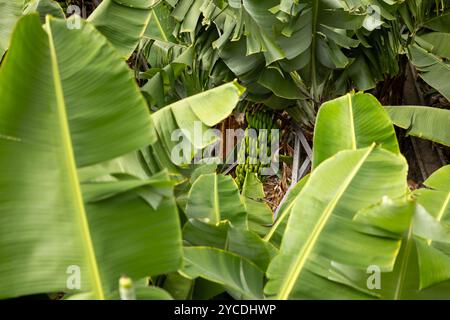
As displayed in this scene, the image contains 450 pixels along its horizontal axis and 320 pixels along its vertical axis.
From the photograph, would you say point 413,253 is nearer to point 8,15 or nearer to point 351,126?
point 351,126

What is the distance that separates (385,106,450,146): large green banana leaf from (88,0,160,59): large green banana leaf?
2.15 metres

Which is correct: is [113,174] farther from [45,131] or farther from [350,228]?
[350,228]

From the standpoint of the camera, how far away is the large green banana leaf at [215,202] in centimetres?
172

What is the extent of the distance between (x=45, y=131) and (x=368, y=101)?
1.09 meters

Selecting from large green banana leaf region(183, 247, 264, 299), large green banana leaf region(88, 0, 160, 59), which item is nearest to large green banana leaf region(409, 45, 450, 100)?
large green banana leaf region(88, 0, 160, 59)

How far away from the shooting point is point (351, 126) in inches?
70.8

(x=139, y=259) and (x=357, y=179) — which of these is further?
(x=357, y=179)

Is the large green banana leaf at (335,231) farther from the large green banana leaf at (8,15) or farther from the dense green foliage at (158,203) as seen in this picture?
the large green banana leaf at (8,15)

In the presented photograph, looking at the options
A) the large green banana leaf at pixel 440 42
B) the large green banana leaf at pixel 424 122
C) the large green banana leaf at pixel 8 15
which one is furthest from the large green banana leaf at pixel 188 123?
the large green banana leaf at pixel 440 42

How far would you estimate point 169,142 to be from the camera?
5.31 ft

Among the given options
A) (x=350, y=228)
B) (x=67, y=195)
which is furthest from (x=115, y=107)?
(x=350, y=228)

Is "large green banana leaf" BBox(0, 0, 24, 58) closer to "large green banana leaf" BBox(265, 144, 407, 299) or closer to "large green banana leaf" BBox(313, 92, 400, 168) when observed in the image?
"large green banana leaf" BBox(313, 92, 400, 168)

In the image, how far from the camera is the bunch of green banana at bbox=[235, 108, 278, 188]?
4117 mm

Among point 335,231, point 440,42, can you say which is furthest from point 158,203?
point 440,42
